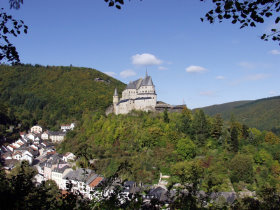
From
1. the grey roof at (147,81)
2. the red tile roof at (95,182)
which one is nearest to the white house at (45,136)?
the grey roof at (147,81)

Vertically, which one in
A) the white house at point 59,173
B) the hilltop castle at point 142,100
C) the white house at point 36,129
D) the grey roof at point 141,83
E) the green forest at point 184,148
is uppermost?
the grey roof at point 141,83

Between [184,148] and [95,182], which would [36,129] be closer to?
[95,182]

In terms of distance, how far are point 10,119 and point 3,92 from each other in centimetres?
2836

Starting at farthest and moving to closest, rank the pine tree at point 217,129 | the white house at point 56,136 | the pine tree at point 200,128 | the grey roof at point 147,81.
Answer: the white house at point 56,136 < the grey roof at point 147,81 < the pine tree at point 217,129 < the pine tree at point 200,128

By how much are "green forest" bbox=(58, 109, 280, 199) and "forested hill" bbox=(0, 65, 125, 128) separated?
20565mm

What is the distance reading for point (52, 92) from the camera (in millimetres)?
97500

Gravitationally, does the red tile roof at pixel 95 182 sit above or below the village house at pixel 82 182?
below

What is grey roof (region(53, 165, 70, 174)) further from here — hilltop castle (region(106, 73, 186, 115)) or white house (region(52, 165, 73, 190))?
hilltop castle (region(106, 73, 186, 115))

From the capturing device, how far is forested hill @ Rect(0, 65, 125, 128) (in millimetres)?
80875

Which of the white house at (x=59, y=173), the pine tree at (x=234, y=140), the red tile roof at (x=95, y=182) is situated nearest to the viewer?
the red tile roof at (x=95, y=182)

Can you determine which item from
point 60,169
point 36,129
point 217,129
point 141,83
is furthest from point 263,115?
point 60,169

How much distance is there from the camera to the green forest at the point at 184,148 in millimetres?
33281

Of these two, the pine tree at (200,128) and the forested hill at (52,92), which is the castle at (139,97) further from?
the forested hill at (52,92)

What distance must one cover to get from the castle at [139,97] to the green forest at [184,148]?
1.60 m
